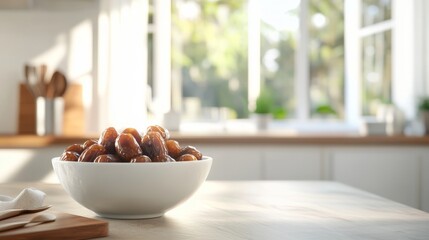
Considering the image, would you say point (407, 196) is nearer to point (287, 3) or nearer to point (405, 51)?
point (405, 51)

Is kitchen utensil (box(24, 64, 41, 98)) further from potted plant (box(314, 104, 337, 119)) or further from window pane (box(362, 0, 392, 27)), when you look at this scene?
→ window pane (box(362, 0, 392, 27))

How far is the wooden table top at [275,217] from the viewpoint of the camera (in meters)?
1.27

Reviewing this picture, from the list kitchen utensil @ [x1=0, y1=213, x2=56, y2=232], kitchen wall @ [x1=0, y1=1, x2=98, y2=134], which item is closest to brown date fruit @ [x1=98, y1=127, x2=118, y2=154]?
kitchen utensil @ [x1=0, y1=213, x2=56, y2=232]

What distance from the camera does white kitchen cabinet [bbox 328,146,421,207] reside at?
12.4 feet

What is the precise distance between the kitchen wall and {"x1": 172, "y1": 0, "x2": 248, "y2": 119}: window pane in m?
0.63

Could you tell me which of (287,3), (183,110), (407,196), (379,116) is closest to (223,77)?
(183,110)

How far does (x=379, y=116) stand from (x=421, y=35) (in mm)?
544

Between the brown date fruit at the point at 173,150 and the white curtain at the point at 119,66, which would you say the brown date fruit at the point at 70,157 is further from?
the white curtain at the point at 119,66

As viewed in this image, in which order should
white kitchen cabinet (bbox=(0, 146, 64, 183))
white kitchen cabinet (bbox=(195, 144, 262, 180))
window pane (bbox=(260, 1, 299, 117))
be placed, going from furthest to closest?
window pane (bbox=(260, 1, 299, 117))
white kitchen cabinet (bbox=(195, 144, 262, 180))
white kitchen cabinet (bbox=(0, 146, 64, 183))

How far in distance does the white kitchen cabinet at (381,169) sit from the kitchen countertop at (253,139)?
0.05 meters

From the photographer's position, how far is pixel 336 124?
4.70m

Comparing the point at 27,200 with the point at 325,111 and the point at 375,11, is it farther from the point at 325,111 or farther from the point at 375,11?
the point at 375,11

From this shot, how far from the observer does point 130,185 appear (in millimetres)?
1390

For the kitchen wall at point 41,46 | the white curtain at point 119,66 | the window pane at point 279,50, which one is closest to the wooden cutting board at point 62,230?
the white curtain at point 119,66
